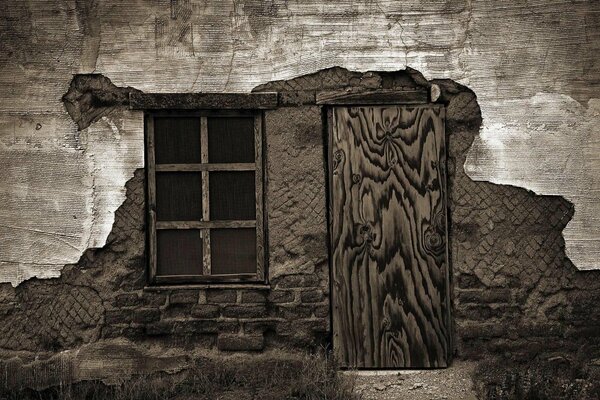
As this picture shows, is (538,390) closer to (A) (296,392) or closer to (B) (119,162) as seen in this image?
(A) (296,392)

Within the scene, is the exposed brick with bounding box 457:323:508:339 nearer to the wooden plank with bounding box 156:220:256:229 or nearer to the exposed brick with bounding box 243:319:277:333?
the exposed brick with bounding box 243:319:277:333

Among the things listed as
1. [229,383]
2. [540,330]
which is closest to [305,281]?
[229,383]

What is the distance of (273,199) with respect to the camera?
612 centimetres

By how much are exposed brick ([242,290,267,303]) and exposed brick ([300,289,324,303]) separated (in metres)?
0.25

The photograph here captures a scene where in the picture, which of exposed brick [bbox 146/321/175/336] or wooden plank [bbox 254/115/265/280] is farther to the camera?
wooden plank [bbox 254/115/265/280]

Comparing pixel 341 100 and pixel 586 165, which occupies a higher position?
pixel 341 100

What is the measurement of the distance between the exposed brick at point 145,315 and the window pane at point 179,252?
270mm

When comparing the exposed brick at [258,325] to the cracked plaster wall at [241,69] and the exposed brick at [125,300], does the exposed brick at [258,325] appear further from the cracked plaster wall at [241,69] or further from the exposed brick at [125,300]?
the cracked plaster wall at [241,69]

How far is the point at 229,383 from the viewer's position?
601cm

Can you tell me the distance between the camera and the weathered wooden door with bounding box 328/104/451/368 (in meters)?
6.14

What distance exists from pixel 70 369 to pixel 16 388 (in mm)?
358

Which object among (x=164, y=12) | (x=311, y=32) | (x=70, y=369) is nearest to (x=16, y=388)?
(x=70, y=369)

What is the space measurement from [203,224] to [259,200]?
Answer: 41 centimetres

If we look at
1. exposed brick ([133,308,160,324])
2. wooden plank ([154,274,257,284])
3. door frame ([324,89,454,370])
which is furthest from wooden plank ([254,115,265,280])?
exposed brick ([133,308,160,324])
